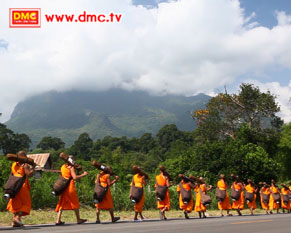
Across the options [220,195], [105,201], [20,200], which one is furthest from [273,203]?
[20,200]

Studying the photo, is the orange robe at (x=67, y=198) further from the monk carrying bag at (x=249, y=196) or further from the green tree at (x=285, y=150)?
the green tree at (x=285, y=150)

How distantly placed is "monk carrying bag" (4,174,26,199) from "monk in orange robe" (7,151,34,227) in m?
0.14

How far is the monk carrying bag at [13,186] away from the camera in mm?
9883

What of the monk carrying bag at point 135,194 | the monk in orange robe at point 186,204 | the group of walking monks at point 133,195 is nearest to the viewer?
the group of walking monks at point 133,195

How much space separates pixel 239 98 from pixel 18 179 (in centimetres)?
4322

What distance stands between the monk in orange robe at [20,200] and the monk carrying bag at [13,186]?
14 centimetres

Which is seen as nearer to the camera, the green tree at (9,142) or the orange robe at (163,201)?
the orange robe at (163,201)

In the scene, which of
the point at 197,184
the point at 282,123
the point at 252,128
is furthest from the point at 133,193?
the point at 282,123

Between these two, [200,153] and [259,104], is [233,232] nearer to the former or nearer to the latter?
[200,153]

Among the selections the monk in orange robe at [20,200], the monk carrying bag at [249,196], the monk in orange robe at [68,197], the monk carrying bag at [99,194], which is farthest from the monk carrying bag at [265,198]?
the monk in orange robe at [20,200]

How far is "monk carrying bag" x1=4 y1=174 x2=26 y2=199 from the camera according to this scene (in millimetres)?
9883

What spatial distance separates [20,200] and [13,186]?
431mm

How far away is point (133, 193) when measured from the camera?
13773 millimetres

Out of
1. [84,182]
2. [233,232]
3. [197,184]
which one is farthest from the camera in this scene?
[84,182]
